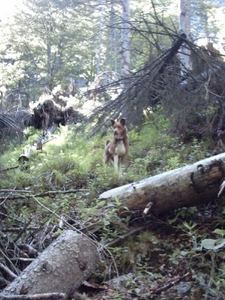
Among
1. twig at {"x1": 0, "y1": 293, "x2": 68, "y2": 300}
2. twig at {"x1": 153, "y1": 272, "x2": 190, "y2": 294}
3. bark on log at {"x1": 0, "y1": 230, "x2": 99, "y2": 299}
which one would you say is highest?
twig at {"x1": 0, "y1": 293, "x2": 68, "y2": 300}

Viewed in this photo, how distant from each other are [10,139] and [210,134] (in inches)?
192

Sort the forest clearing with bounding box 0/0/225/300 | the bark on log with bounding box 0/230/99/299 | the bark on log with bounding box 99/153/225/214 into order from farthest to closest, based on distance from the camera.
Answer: the bark on log with bounding box 99/153/225/214, the forest clearing with bounding box 0/0/225/300, the bark on log with bounding box 0/230/99/299

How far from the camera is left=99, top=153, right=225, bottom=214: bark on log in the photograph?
4.62m

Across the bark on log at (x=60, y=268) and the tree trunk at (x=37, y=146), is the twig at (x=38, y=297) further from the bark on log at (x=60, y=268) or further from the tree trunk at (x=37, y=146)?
the tree trunk at (x=37, y=146)

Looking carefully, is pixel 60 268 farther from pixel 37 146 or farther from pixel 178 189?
pixel 37 146

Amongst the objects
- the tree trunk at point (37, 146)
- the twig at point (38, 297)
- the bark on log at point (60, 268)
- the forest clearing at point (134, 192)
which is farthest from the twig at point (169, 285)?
the tree trunk at point (37, 146)

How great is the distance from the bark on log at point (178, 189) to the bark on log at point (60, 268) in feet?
3.32

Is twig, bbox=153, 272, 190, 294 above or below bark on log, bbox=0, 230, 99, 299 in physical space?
below

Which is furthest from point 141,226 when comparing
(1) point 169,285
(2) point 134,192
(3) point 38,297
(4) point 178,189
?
(3) point 38,297

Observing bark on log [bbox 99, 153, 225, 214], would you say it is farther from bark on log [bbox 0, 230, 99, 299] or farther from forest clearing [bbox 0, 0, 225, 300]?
bark on log [bbox 0, 230, 99, 299]

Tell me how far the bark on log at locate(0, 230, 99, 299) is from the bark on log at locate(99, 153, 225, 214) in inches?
39.8

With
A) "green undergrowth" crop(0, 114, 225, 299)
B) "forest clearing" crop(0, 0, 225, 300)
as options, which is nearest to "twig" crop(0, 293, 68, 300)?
"forest clearing" crop(0, 0, 225, 300)

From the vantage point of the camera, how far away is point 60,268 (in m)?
3.77

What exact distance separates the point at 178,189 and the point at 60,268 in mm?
1852
